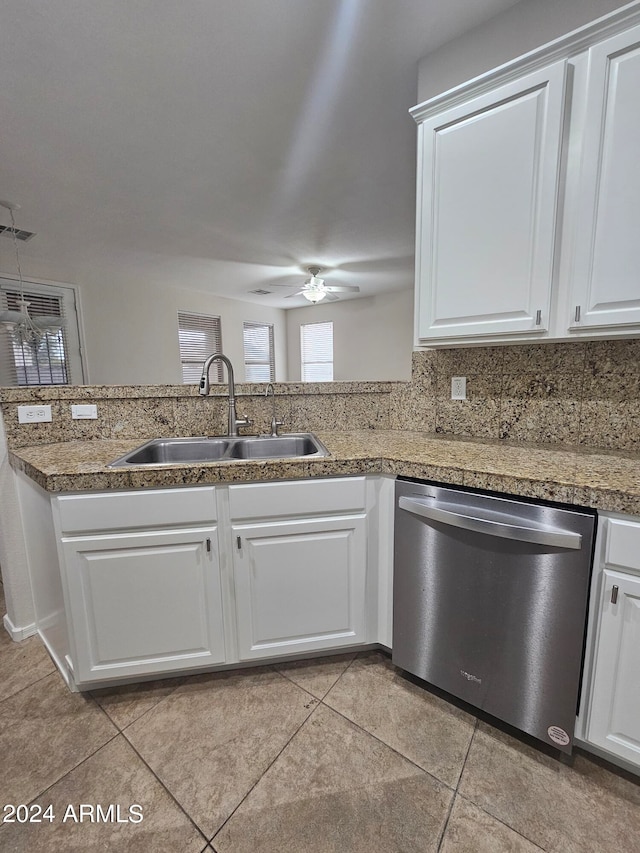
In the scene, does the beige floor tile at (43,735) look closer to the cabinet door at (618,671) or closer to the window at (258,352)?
the cabinet door at (618,671)

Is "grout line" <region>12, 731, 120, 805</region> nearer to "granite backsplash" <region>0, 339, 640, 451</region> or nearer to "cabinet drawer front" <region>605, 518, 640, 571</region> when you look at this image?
"granite backsplash" <region>0, 339, 640, 451</region>

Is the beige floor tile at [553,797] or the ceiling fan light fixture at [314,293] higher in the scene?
the ceiling fan light fixture at [314,293]

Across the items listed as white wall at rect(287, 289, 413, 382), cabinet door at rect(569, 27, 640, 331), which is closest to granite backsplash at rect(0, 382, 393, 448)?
cabinet door at rect(569, 27, 640, 331)

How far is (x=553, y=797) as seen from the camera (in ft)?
3.40

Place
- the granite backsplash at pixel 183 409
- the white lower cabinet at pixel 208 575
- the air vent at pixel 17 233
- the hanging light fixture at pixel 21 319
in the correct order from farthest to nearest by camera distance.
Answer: the air vent at pixel 17 233 → the hanging light fixture at pixel 21 319 → the granite backsplash at pixel 183 409 → the white lower cabinet at pixel 208 575

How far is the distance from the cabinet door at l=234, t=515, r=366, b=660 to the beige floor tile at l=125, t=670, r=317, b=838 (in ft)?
0.45

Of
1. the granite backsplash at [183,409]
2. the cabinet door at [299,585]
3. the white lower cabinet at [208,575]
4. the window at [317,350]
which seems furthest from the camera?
the window at [317,350]

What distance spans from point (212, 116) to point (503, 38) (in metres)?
1.30

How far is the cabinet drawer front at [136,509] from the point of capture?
4.03 ft

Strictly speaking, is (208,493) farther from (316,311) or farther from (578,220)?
(316,311)

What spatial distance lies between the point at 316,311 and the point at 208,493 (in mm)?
5724

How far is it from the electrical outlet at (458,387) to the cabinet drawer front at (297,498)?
0.74 m

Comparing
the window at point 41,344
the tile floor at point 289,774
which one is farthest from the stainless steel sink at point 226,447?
the window at point 41,344

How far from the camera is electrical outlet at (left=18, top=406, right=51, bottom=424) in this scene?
1687 mm
